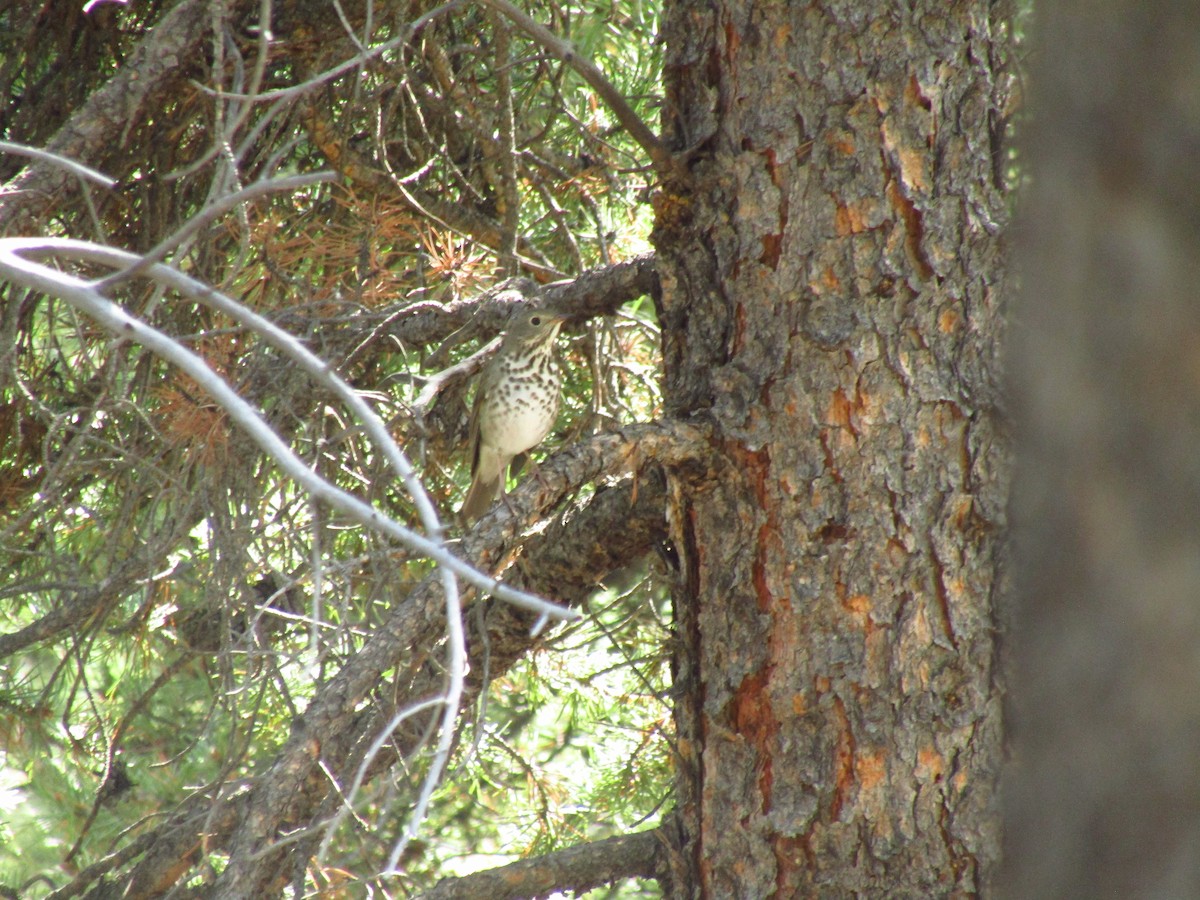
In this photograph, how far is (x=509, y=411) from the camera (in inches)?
153

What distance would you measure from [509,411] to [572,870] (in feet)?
5.85

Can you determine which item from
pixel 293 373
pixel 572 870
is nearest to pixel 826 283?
pixel 293 373

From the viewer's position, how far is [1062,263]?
1.93 ft

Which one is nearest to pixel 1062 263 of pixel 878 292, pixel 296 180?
pixel 296 180

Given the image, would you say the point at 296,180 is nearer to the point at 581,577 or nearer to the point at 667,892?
the point at 581,577

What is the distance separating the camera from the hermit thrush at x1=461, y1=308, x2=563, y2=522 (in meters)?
3.75

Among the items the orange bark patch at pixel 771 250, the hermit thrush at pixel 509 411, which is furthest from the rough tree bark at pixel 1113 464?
the hermit thrush at pixel 509 411

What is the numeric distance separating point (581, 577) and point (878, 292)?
81 centimetres

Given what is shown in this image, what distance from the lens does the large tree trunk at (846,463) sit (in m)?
1.96

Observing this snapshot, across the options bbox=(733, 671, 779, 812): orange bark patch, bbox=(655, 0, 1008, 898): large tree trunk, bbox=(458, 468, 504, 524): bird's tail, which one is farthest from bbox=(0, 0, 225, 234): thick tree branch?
bbox=(458, 468, 504, 524): bird's tail

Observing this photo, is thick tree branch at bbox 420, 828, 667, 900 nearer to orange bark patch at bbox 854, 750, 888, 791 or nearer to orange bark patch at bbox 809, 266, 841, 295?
orange bark patch at bbox 854, 750, 888, 791

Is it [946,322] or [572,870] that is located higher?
[946,322]

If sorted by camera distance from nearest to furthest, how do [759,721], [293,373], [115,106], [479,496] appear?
1. [759,721]
2. [115,106]
3. [293,373]
4. [479,496]

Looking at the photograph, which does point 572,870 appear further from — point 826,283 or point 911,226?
point 911,226
